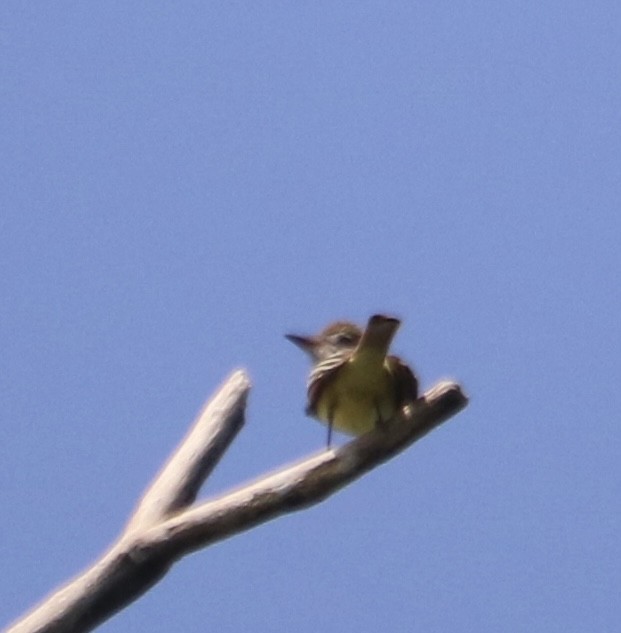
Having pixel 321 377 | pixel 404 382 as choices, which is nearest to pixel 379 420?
pixel 404 382

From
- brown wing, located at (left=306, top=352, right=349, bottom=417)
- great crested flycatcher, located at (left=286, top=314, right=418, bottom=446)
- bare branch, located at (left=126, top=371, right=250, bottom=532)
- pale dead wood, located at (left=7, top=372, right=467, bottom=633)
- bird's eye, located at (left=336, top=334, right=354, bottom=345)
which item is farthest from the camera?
bird's eye, located at (left=336, top=334, right=354, bottom=345)

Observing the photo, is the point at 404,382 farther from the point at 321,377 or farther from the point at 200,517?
the point at 200,517

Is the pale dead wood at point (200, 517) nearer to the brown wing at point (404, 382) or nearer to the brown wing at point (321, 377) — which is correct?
the brown wing at point (404, 382)

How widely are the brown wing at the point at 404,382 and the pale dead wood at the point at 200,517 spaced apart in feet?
1.03

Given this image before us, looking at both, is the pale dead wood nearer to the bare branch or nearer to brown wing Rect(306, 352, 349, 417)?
the bare branch

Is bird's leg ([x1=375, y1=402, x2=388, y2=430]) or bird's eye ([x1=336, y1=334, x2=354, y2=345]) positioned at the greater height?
bird's eye ([x1=336, y1=334, x2=354, y2=345])

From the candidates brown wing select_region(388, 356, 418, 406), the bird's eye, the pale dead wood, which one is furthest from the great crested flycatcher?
the bird's eye

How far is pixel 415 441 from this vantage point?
Answer: 428cm

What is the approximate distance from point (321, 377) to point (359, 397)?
184mm

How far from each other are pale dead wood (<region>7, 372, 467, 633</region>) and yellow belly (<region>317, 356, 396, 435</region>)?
344 millimetres

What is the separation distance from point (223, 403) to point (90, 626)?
3.70 feet

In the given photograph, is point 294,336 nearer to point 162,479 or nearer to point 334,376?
point 334,376

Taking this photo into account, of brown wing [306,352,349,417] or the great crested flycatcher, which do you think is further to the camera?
brown wing [306,352,349,417]

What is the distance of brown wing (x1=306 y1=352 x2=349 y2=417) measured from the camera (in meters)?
4.84
